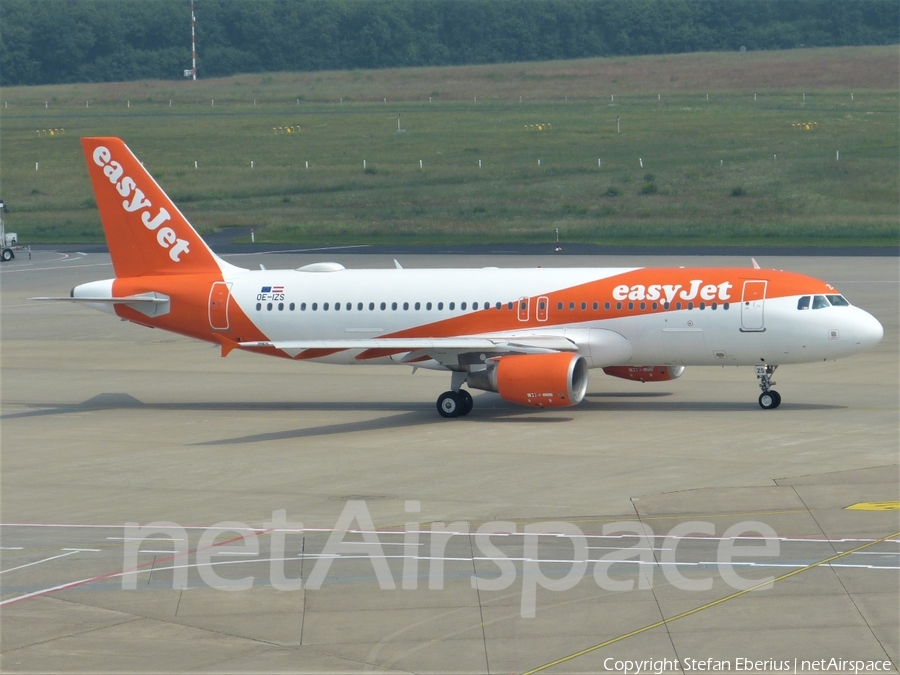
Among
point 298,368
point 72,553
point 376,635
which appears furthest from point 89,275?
point 376,635

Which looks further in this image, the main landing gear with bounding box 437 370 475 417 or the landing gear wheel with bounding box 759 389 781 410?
the main landing gear with bounding box 437 370 475 417

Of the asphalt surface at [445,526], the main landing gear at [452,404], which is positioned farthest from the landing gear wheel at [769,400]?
the main landing gear at [452,404]

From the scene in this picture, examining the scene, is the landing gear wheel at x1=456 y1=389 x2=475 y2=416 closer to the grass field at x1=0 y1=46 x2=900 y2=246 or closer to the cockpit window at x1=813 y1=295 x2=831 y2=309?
the cockpit window at x1=813 y1=295 x2=831 y2=309

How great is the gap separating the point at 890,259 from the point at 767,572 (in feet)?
186

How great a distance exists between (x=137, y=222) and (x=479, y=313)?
1256 cm

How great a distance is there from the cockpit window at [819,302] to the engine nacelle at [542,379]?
23.3 feet

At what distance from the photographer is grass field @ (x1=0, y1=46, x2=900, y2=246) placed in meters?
95.4

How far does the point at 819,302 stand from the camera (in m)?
38.6

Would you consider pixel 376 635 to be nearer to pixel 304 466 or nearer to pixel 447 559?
pixel 447 559

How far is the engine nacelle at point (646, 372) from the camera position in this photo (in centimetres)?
4162

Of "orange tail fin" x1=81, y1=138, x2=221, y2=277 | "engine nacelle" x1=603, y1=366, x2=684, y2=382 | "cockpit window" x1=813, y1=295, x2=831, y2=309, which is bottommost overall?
"engine nacelle" x1=603, y1=366, x2=684, y2=382

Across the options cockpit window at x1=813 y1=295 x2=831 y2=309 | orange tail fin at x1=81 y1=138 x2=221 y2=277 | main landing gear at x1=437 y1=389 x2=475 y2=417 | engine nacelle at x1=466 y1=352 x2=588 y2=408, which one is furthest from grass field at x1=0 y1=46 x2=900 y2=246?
engine nacelle at x1=466 y1=352 x2=588 y2=408

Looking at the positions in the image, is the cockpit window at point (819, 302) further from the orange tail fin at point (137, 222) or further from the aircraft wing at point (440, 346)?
the orange tail fin at point (137, 222)

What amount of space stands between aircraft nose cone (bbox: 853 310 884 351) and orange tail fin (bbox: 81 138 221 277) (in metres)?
20.9
